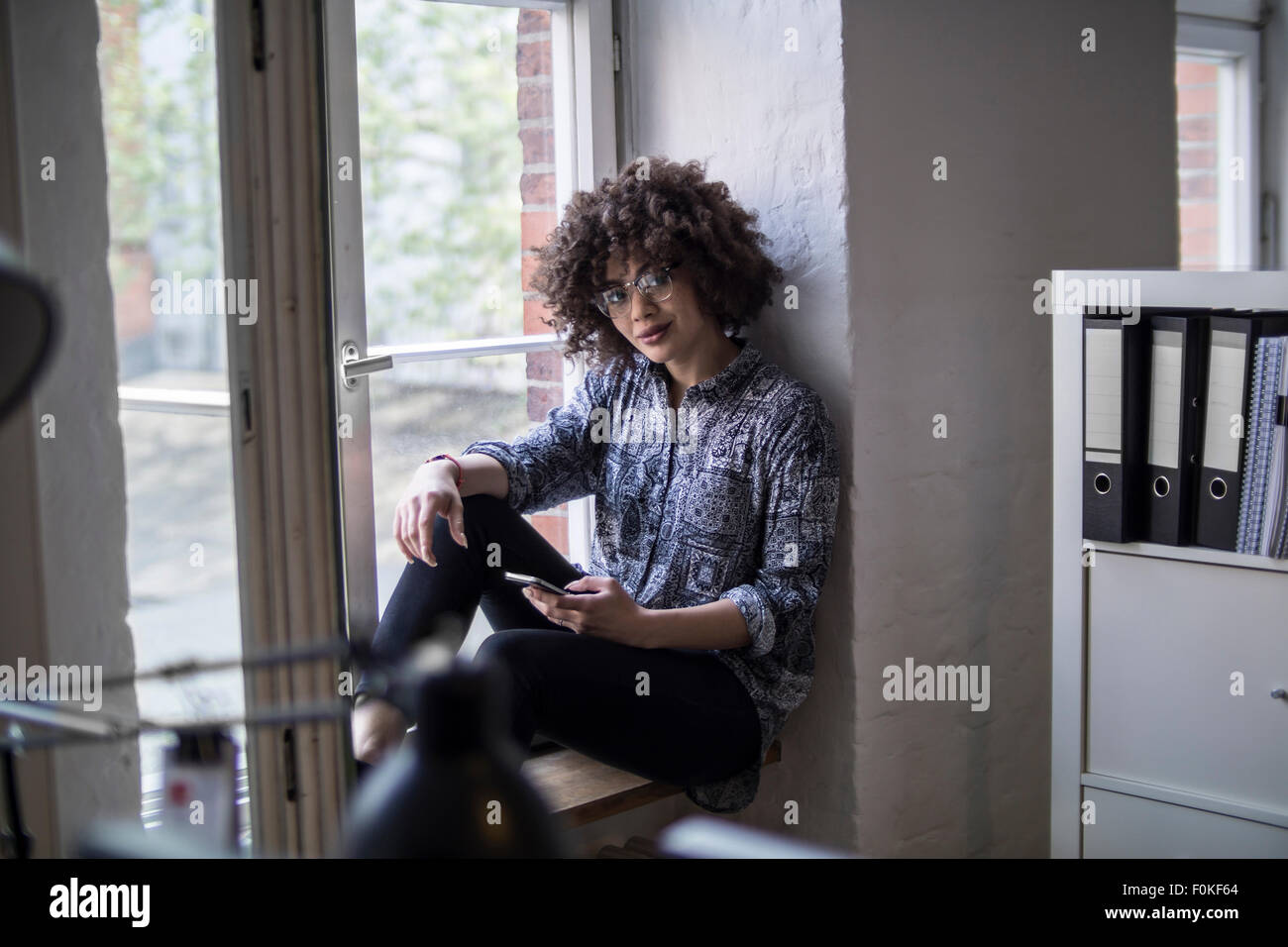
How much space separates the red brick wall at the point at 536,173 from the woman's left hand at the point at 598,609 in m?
0.52

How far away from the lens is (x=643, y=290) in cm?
201

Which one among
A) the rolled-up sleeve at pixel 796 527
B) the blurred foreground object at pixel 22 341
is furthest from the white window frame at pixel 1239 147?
the blurred foreground object at pixel 22 341

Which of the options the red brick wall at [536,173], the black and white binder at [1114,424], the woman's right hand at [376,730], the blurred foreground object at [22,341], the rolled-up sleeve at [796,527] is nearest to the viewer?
the blurred foreground object at [22,341]

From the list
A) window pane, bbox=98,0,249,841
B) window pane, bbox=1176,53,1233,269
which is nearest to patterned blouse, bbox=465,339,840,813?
window pane, bbox=98,0,249,841

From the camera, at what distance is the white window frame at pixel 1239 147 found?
3.15 meters

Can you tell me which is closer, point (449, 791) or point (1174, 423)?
point (449, 791)

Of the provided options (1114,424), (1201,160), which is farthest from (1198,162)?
(1114,424)

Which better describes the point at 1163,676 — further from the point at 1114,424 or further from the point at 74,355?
the point at 74,355

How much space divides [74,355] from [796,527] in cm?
105

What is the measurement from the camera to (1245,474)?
1.66m

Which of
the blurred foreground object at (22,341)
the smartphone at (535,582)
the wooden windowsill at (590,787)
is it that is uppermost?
the blurred foreground object at (22,341)

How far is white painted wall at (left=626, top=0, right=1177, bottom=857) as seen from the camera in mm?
2051

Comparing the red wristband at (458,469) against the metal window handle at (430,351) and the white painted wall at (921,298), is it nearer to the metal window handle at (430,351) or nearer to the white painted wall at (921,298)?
the metal window handle at (430,351)
